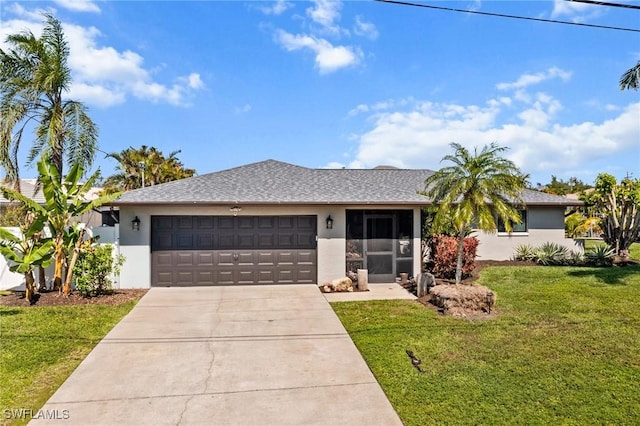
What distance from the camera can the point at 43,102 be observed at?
1254 centimetres

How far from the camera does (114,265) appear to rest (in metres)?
11.3

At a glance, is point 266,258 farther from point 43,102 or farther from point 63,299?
point 43,102

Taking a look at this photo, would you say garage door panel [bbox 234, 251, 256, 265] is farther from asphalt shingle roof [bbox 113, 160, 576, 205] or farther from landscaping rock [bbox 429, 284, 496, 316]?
landscaping rock [bbox 429, 284, 496, 316]

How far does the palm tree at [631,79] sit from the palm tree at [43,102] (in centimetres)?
1810

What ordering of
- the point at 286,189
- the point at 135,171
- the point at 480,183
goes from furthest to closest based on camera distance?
the point at 135,171
the point at 286,189
the point at 480,183

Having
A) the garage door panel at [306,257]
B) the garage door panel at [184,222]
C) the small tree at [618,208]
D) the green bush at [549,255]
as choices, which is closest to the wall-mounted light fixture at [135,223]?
the garage door panel at [184,222]

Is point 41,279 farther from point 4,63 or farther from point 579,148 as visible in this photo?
point 579,148

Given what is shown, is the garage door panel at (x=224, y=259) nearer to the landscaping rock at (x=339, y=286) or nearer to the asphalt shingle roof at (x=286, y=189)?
the asphalt shingle roof at (x=286, y=189)

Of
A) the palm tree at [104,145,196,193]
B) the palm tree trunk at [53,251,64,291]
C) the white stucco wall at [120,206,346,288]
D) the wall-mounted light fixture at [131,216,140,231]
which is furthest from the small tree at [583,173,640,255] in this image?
the palm tree at [104,145,196,193]

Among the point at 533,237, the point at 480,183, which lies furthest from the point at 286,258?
the point at 533,237

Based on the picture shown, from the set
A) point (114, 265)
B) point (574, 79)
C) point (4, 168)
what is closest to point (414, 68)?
point (574, 79)

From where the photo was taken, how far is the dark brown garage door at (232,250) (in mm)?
11781

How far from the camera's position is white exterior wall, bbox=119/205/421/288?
38.0 feet

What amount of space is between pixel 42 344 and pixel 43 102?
9413mm
